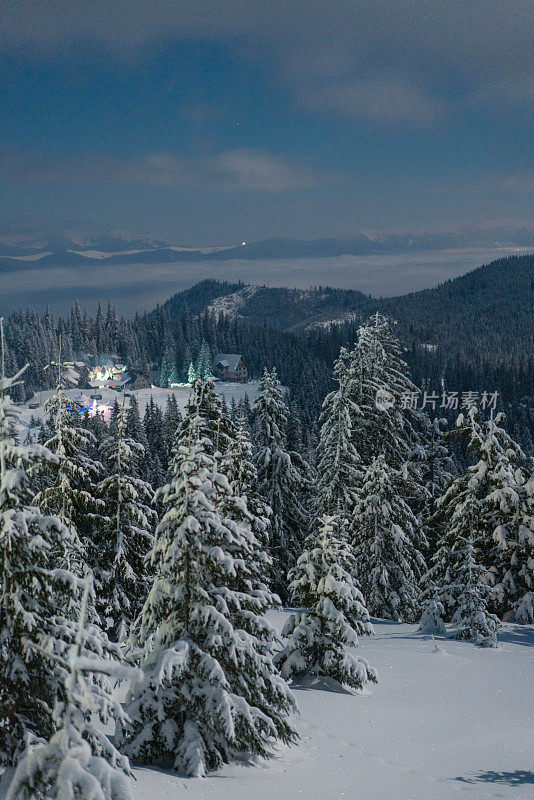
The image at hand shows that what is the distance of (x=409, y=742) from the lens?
41.9ft

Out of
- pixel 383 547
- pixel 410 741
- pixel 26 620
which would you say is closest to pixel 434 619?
pixel 383 547

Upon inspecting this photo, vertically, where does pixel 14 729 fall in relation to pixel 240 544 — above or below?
below

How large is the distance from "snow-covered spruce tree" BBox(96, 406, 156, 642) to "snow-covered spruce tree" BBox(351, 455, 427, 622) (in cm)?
1041

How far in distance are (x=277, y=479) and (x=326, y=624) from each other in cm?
1626

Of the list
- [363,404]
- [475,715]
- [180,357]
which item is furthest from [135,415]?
[180,357]

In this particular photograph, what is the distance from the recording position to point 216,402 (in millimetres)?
26719

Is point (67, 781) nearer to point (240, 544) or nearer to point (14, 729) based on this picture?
point (14, 729)

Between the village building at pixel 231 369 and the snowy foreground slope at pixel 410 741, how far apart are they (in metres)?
152

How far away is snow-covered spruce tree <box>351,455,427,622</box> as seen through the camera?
26578 mm

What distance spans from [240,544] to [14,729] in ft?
14.9

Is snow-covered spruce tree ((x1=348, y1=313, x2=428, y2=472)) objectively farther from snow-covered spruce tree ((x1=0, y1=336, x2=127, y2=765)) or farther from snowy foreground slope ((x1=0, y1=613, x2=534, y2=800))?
snow-covered spruce tree ((x1=0, y1=336, x2=127, y2=765))

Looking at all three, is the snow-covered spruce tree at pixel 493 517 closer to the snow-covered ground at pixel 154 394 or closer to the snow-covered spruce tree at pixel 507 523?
the snow-covered spruce tree at pixel 507 523

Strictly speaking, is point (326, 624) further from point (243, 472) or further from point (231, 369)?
point (231, 369)

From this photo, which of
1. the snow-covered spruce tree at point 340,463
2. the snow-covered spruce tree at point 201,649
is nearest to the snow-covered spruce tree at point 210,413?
the snow-covered spruce tree at point 340,463
